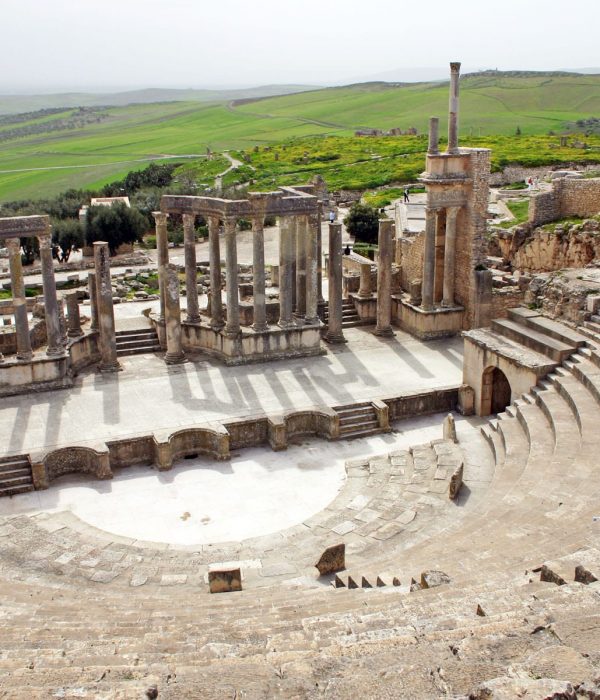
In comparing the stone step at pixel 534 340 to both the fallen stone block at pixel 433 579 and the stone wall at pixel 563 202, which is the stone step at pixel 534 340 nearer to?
the stone wall at pixel 563 202

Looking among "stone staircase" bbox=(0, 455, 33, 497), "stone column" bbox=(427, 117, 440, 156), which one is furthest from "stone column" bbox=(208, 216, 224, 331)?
"stone staircase" bbox=(0, 455, 33, 497)

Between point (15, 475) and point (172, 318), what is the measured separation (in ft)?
26.4

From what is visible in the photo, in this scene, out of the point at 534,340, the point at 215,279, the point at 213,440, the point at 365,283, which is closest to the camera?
the point at 213,440

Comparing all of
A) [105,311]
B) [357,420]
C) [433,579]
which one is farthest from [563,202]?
[433,579]

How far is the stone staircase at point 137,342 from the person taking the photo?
27969mm

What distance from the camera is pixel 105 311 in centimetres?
2573

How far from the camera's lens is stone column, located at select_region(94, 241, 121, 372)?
83.5ft

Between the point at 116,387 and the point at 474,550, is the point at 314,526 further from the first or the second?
the point at 116,387

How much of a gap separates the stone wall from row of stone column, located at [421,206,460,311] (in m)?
3.81

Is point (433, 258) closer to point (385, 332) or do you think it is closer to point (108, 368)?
point (385, 332)

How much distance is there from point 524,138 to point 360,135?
31129mm

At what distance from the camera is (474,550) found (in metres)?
14.3

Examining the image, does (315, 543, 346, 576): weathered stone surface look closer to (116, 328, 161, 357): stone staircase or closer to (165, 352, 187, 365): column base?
(165, 352, 187, 365): column base

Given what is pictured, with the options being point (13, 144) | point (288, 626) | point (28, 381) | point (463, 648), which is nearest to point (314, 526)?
point (288, 626)
